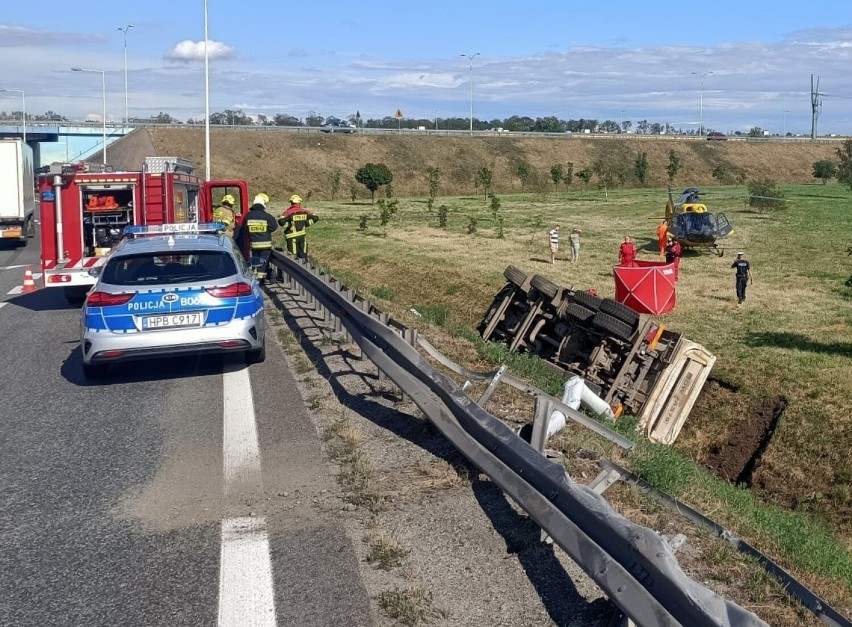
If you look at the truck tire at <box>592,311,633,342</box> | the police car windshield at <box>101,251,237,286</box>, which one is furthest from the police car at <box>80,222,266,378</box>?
the truck tire at <box>592,311,633,342</box>

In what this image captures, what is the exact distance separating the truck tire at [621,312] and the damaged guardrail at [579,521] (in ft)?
19.9

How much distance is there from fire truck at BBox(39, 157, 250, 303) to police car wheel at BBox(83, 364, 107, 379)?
17.0ft

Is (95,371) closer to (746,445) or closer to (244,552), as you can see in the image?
(244,552)

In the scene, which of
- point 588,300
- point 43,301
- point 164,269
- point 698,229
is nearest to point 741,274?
point 588,300

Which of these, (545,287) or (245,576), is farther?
(545,287)

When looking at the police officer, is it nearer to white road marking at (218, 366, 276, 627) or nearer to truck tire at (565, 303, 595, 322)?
truck tire at (565, 303, 595, 322)

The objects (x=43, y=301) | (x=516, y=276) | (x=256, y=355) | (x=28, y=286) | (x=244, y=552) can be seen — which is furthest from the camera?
(x=28, y=286)

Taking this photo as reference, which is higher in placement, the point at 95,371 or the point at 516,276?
the point at 516,276

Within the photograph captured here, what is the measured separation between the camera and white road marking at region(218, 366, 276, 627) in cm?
436

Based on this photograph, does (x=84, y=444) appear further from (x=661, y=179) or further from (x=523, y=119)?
(x=523, y=119)

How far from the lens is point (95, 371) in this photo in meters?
9.60

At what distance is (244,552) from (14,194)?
28212 millimetres

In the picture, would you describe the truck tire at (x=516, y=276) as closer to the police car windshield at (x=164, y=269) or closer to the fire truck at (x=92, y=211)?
the fire truck at (x=92, y=211)

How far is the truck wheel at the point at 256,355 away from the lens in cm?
1007
